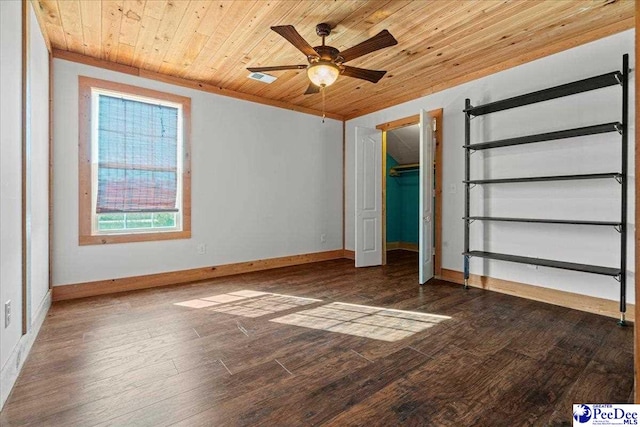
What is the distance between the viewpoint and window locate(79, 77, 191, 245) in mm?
3484

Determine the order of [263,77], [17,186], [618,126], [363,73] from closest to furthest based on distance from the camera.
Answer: [17,186], [618,126], [363,73], [263,77]

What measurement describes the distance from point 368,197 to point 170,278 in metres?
3.15

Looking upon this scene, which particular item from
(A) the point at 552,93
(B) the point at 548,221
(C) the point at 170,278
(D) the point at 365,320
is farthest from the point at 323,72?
(C) the point at 170,278

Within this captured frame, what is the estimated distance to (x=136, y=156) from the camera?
3.77m

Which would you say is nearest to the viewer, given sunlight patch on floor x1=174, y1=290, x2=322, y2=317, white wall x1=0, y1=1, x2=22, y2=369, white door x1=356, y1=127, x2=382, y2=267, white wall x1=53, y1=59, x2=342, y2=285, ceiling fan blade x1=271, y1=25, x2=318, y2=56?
white wall x1=0, y1=1, x2=22, y2=369

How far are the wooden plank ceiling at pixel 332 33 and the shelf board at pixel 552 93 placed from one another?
1.56 ft

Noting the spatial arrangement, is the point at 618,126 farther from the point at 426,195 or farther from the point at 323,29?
the point at 323,29

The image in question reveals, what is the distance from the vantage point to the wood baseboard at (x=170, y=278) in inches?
133

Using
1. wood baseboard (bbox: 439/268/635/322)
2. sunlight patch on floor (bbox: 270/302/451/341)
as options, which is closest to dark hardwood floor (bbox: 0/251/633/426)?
sunlight patch on floor (bbox: 270/302/451/341)

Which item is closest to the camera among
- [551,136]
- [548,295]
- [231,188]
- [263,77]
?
[551,136]

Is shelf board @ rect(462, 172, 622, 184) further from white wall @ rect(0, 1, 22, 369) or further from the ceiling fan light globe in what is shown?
white wall @ rect(0, 1, 22, 369)

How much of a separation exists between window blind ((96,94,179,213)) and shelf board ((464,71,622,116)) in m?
3.79

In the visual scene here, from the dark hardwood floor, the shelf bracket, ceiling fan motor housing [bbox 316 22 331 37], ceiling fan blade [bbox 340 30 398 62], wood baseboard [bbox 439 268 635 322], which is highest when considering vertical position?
ceiling fan motor housing [bbox 316 22 331 37]

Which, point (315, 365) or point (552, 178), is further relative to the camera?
point (552, 178)
